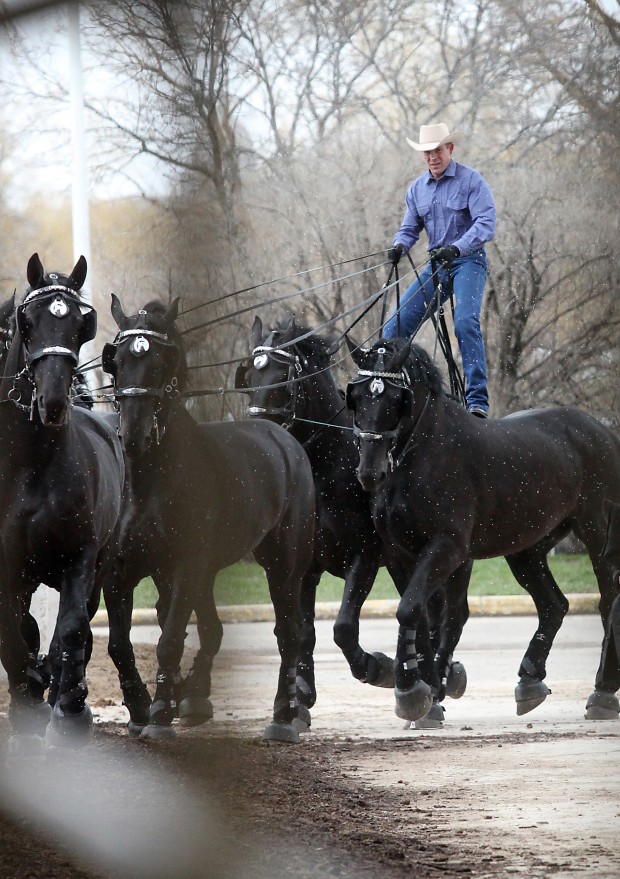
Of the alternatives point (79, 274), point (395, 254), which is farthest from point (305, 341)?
point (79, 274)

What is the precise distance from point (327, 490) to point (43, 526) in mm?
2214

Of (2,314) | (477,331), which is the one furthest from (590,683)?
(2,314)

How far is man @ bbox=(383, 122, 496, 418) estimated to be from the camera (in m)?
6.43

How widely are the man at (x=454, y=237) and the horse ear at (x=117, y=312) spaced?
4.96 meters

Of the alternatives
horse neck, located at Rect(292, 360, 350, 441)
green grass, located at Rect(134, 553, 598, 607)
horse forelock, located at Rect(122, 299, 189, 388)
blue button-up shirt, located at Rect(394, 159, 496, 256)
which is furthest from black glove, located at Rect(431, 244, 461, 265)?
green grass, located at Rect(134, 553, 598, 607)

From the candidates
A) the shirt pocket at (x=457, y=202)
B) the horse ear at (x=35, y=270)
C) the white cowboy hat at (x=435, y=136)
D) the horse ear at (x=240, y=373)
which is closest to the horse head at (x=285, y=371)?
the shirt pocket at (x=457, y=202)

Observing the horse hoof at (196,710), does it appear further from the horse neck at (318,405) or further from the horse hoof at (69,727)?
the horse neck at (318,405)

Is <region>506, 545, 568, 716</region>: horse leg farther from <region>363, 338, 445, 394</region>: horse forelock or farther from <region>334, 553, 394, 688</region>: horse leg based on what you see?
<region>363, 338, 445, 394</region>: horse forelock

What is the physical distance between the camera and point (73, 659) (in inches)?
Answer: 176

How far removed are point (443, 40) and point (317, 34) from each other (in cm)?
257

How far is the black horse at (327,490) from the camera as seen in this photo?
621cm

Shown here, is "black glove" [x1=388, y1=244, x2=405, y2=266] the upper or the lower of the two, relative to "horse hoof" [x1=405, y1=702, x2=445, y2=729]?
upper

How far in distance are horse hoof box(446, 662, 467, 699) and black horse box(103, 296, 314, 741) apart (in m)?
1.39

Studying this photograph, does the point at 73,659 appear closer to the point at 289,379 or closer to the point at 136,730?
the point at 136,730
